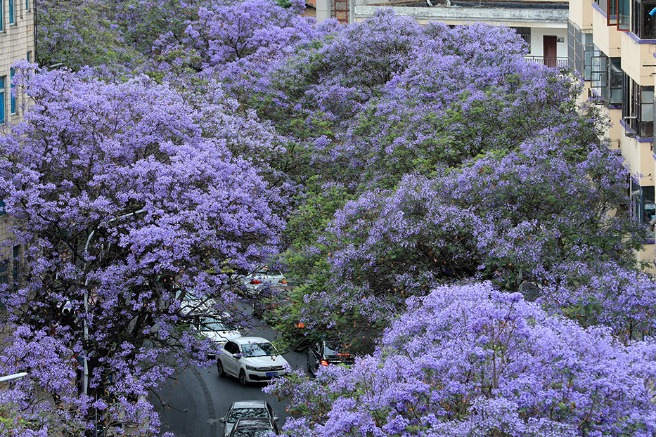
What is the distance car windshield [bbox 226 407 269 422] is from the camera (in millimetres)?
34531

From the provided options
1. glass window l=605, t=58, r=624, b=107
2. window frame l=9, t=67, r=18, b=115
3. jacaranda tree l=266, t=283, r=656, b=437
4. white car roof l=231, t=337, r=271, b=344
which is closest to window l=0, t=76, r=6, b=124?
window frame l=9, t=67, r=18, b=115

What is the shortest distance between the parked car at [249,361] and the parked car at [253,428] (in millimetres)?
5608

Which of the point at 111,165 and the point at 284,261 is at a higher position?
the point at 111,165

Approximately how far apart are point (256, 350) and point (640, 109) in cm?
1661

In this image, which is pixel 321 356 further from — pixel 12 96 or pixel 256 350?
pixel 12 96

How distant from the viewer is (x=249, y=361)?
40.7m

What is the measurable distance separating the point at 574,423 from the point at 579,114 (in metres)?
17.0

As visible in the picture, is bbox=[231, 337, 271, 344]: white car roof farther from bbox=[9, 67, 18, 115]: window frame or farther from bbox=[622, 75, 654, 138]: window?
bbox=[622, 75, 654, 138]: window

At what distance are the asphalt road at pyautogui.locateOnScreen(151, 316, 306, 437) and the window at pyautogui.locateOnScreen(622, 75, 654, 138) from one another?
12.5 metres

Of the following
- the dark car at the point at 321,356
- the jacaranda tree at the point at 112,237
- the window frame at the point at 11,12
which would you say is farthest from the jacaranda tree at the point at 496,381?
the window frame at the point at 11,12

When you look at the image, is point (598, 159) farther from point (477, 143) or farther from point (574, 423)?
point (574, 423)

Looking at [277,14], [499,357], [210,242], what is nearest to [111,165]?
[210,242]

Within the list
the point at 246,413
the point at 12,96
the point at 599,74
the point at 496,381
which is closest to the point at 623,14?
the point at 599,74

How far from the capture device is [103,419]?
29188mm
